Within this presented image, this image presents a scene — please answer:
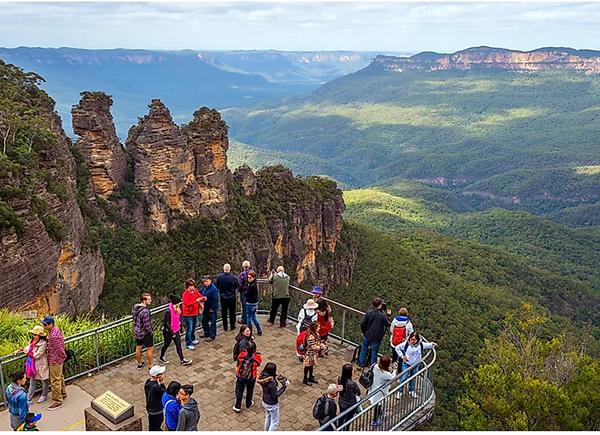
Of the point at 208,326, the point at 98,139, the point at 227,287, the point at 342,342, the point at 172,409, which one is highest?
the point at 98,139

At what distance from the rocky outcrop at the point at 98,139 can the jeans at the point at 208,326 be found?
64.0 feet

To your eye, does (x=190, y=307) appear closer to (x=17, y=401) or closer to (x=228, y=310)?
(x=228, y=310)

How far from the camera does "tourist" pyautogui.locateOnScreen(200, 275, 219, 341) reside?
17255 millimetres

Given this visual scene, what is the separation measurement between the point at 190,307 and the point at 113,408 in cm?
495

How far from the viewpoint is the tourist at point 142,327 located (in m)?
15.0

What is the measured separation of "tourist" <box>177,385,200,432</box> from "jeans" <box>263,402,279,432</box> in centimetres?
197

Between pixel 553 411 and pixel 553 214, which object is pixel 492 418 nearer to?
pixel 553 411

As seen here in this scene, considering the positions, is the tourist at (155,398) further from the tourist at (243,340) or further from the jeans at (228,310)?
the jeans at (228,310)

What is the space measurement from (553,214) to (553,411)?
146 metres

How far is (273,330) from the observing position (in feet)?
62.1

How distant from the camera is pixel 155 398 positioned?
12.2 m

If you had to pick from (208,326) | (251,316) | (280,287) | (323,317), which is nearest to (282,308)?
(280,287)

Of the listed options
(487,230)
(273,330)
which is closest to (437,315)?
(273,330)

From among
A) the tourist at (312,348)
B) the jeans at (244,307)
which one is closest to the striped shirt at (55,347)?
the jeans at (244,307)
